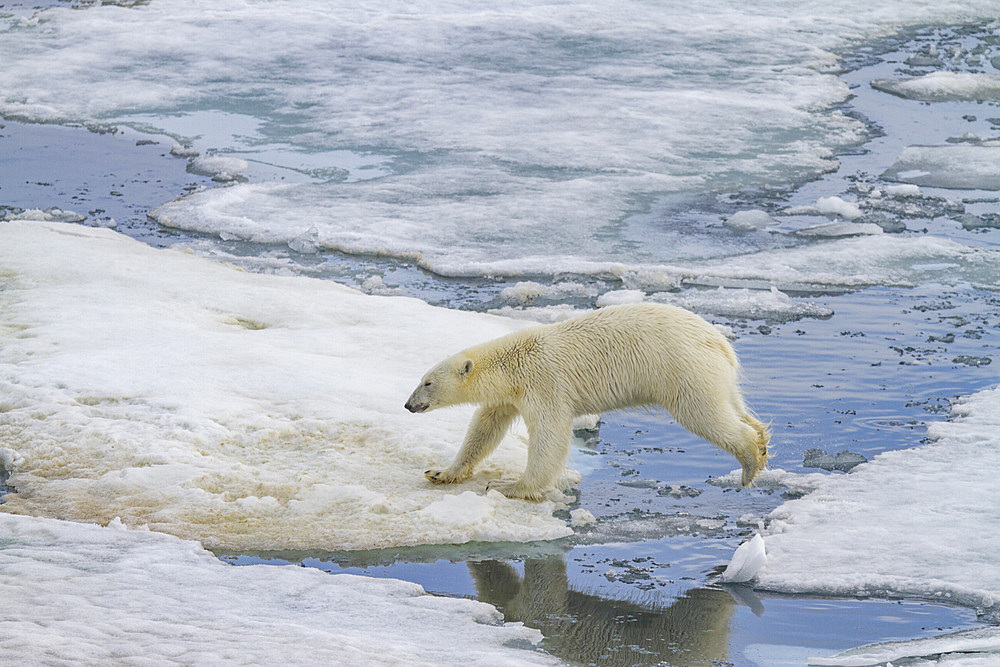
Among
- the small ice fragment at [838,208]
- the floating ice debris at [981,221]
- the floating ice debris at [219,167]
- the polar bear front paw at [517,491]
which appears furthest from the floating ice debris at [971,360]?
the floating ice debris at [219,167]

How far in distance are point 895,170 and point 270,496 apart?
912 centimetres

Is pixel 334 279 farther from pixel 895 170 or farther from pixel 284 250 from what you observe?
pixel 895 170

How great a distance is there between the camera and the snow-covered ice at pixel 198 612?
3932mm

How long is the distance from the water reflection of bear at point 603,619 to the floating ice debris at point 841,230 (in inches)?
254

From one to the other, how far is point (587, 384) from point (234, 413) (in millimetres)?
2076

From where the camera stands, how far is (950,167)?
40.9 ft

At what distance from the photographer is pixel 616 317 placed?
6.11 metres

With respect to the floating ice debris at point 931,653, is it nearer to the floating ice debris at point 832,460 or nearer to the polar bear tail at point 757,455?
the polar bear tail at point 757,455

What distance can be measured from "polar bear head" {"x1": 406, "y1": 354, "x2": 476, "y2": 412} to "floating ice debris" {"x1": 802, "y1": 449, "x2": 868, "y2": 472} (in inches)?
78.8

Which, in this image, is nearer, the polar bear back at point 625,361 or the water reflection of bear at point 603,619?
the water reflection of bear at point 603,619

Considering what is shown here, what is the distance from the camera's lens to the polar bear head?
20.0 feet

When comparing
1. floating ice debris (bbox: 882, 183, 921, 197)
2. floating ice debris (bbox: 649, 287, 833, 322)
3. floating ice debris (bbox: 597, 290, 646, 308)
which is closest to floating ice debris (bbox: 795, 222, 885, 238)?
floating ice debris (bbox: 882, 183, 921, 197)

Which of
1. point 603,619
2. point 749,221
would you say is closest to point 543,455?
point 603,619

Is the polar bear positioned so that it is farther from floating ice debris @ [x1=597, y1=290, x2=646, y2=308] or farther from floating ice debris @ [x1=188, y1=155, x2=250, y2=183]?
floating ice debris @ [x1=188, y1=155, x2=250, y2=183]
